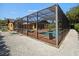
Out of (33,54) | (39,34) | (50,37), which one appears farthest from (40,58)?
(39,34)

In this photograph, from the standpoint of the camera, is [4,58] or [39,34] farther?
[39,34]

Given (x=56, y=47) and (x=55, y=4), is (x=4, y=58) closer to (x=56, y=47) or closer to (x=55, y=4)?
(x=56, y=47)

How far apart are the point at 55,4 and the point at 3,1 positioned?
6.54 feet

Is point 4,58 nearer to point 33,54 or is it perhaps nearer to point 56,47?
point 33,54

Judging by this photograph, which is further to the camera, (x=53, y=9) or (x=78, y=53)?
(x=53, y=9)

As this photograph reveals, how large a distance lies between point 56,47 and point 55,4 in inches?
65.4

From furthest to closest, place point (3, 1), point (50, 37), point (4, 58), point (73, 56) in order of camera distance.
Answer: point (50, 37), point (3, 1), point (73, 56), point (4, 58)

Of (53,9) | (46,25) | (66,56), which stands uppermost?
(53,9)

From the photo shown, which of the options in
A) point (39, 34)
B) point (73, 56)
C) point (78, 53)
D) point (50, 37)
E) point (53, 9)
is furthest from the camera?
point (39, 34)

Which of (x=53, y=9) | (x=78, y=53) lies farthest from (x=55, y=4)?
(x=78, y=53)

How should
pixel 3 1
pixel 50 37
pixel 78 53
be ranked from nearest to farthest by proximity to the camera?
pixel 78 53, pixel 3 1, pixel 50 37

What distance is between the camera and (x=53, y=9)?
734cm

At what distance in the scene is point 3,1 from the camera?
6777mm

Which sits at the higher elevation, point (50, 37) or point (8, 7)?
point (8, 7)
